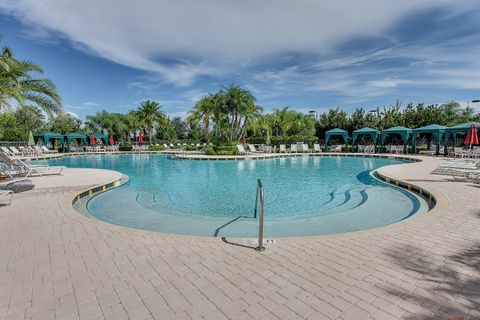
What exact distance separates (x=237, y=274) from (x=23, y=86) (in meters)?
11.0

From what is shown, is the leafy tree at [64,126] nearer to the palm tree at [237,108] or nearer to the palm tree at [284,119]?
the palm tree at [237,108]

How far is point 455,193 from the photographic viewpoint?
7219 millimetres

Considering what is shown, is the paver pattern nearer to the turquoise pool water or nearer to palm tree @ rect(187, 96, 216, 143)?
the turquoise pool water

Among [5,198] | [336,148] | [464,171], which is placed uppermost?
[336,148]

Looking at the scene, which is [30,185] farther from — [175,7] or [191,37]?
[191,37]

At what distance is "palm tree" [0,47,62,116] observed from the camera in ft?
28.5

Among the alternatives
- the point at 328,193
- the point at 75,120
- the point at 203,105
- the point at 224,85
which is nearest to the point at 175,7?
the point at 328,193

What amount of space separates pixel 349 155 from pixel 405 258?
70.9 feet

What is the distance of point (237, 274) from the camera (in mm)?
3020

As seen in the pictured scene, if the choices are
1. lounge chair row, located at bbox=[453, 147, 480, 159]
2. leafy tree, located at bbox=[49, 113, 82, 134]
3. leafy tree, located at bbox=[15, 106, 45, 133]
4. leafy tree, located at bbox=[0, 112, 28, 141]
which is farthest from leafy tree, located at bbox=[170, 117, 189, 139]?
lounge chair row, located at bbox=[453, 147, 480, 159]

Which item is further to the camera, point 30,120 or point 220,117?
point 30,120

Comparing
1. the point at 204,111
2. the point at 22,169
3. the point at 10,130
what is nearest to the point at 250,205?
the point at 22,169

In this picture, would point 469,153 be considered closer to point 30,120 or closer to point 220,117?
point 220,117


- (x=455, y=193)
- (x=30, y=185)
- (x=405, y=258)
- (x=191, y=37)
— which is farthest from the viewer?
(x=191, y=37)
